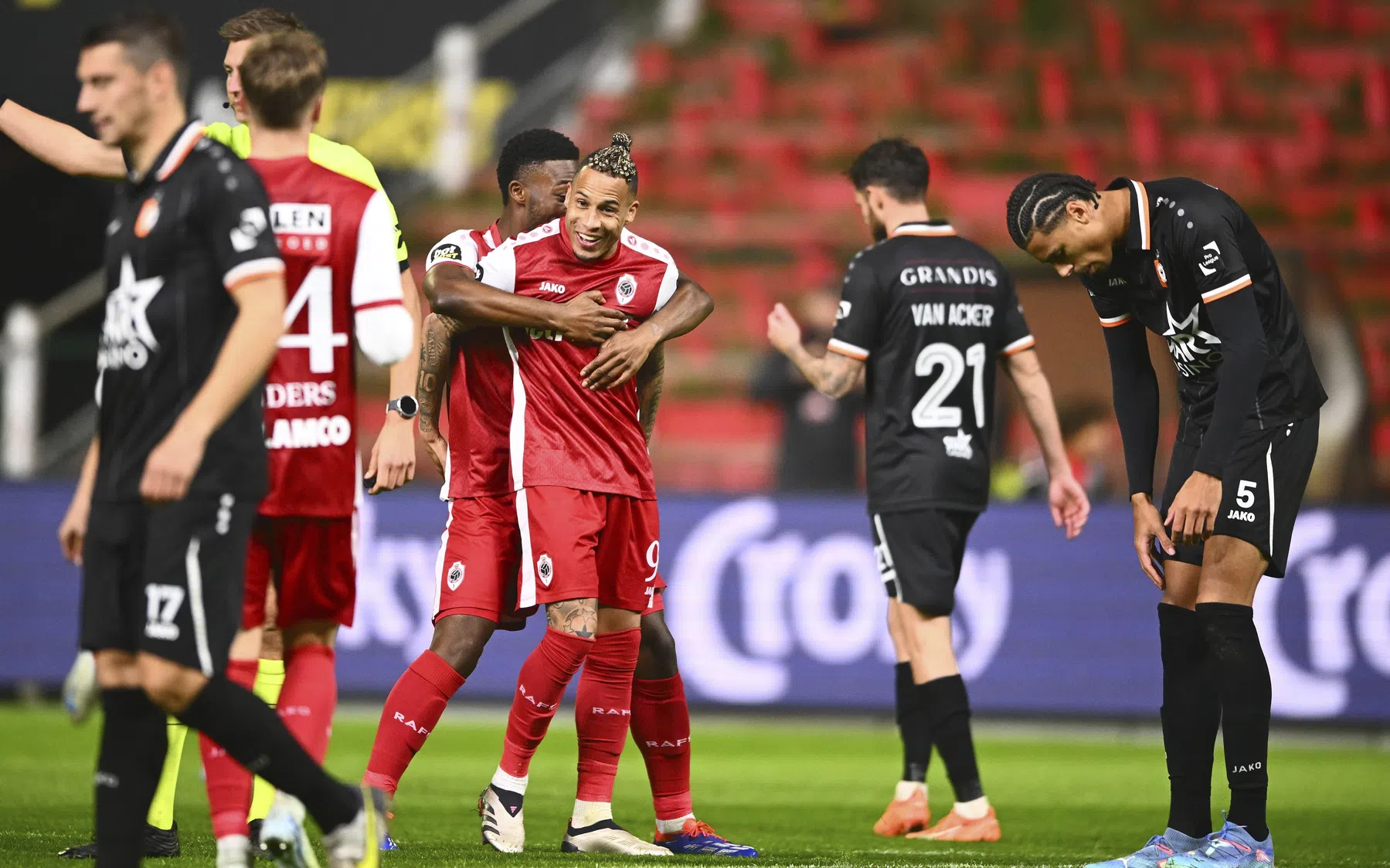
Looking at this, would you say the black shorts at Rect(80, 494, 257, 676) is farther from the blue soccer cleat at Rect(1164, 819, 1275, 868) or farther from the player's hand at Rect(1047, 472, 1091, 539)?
the player's hand at Rect(1047, 472, 1091, 539)

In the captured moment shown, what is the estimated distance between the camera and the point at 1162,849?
505cm

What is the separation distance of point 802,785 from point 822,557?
8.47ft

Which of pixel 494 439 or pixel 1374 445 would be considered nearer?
pixel 494 439

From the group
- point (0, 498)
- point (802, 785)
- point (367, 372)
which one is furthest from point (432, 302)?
point (367, 372)

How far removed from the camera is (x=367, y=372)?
1555 centimetres

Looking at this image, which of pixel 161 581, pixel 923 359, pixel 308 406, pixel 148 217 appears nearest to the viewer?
pixel 161 581

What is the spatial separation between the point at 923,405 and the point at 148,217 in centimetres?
328

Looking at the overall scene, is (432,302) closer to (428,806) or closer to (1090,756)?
(428,806)

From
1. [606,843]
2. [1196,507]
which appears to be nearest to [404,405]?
[606,843]

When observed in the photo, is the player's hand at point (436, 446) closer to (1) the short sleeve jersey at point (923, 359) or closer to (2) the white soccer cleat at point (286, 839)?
(1) the short sleeve jersey at point (923, 359)

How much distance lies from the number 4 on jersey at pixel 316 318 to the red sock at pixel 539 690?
1237mm

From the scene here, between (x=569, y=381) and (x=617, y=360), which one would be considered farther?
(x=569, y=381)

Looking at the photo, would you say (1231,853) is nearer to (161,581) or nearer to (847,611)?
(161,581)

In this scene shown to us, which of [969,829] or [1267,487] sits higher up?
[1267,487]
